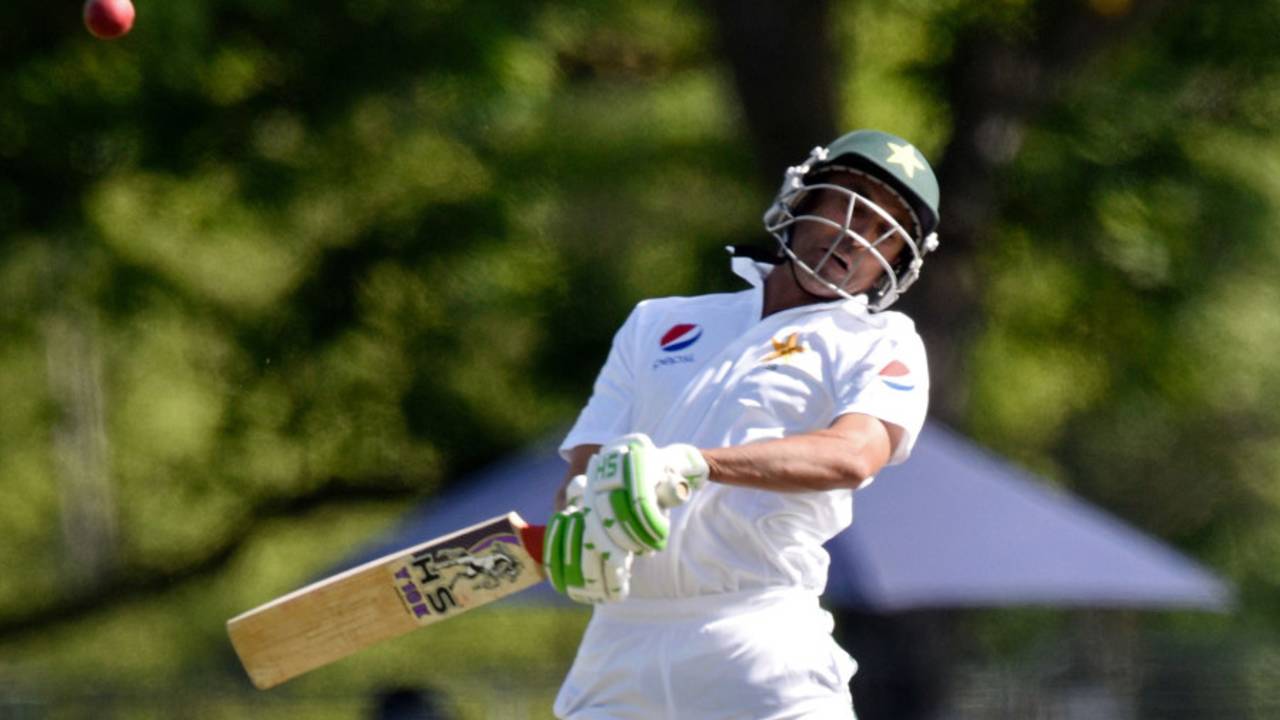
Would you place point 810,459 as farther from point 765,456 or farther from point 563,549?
point 563,549

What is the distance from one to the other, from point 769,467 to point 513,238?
7.61m

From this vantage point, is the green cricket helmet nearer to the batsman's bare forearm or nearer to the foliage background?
the batsman's bare forearm

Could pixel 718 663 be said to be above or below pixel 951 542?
above

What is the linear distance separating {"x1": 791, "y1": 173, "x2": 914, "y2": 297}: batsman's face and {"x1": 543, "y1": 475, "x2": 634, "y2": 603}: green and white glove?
1.88ft

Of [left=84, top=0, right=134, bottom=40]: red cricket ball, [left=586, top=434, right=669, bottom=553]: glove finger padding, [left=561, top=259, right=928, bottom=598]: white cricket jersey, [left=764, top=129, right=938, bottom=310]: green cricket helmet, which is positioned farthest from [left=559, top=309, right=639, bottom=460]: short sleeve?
[left=84, top=0, right=134, bottom=40]: red cricket ball

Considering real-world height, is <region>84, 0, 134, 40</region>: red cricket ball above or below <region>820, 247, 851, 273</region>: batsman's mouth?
below

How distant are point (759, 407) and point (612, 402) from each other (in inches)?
13.0

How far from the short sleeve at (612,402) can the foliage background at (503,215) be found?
5.76 metres

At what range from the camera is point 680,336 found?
3488 mm

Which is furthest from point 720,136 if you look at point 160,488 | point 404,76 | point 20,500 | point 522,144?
point 20,500

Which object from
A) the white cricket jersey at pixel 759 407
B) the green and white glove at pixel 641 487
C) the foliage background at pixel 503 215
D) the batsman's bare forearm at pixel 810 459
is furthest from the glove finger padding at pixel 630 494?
the foliage background at pixel 503 215

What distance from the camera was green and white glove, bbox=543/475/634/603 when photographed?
3.06 metres

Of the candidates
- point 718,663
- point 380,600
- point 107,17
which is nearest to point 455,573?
point 380,600

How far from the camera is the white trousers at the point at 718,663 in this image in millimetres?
3232
